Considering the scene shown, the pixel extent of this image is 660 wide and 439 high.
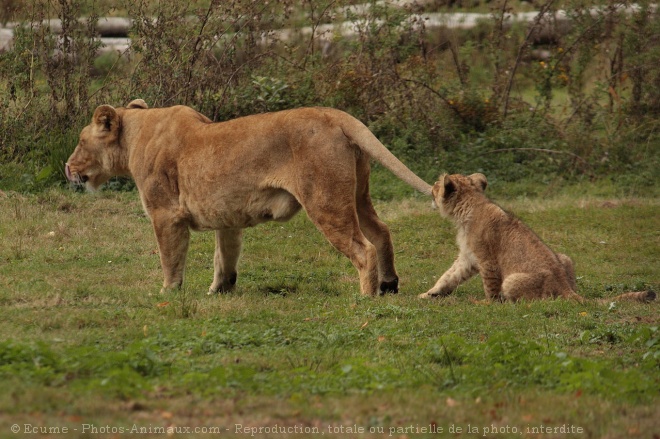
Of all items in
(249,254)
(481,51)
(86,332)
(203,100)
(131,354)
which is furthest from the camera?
(481,51)

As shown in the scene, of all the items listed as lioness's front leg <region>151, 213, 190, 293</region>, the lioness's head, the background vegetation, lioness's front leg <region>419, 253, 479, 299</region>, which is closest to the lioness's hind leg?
lioness's front leg <region>419, 253, 479, 299</region>

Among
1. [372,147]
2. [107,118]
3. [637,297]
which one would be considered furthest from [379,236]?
[107,118]

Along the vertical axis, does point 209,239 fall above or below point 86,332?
below

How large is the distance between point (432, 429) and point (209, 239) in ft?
23.7

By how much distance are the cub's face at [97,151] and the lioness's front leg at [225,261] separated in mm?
1399

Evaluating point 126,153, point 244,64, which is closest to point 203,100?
point 244,64

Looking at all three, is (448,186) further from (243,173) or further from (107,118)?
(107,118)

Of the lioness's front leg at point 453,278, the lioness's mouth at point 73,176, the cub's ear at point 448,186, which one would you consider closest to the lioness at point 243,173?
the lioness's mouth at point 73,176

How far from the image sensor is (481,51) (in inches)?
755

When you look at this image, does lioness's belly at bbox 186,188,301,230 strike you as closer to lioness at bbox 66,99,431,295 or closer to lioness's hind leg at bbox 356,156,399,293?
lioness at bbox 66,99,431,295

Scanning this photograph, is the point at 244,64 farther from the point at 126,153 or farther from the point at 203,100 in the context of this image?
the point at 126,153

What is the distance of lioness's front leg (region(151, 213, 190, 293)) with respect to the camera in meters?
10.1

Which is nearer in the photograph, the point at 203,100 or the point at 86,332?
the point at 86,332

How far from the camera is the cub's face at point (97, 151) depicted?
10656mm
